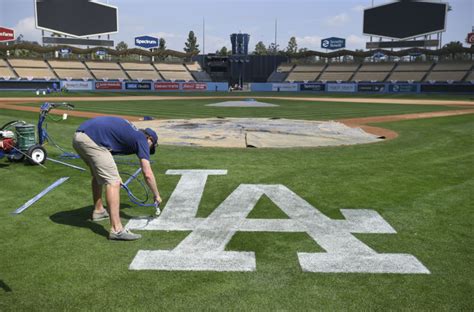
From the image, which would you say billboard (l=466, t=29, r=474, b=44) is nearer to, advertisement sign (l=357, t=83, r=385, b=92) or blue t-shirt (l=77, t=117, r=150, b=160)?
advertisement sign (l=357, t=83, r=385, b=92)

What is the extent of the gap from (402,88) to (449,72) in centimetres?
1121

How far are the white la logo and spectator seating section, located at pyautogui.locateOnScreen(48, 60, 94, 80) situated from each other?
69041mm

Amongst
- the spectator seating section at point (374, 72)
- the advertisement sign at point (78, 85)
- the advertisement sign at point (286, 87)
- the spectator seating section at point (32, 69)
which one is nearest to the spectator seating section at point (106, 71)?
the advertisement sign at point (78, 85)

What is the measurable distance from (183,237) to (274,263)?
61.3 inches

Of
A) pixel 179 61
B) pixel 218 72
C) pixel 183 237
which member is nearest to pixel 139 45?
pixel 179 61

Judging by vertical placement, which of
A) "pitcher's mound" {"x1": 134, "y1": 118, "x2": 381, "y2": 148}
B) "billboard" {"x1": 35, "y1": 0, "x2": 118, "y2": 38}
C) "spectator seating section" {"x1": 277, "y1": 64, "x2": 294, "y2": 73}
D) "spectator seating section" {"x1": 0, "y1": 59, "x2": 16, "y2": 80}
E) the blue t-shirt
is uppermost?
"billboard" {"x1": 35, "y1": 0, "x2": 118, "y2": 38}

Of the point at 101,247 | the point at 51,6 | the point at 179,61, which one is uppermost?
the point at 51,6

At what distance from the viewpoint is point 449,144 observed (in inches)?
588

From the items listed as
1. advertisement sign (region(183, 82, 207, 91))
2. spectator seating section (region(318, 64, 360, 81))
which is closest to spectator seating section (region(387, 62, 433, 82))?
spectator seating section (region(318, 64, 360, 81))

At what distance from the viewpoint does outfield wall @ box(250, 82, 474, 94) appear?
6265 cm

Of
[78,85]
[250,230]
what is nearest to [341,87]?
[78,85]

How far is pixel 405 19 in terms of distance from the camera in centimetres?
7556

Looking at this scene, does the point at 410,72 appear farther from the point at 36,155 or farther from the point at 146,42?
the point at 36,155

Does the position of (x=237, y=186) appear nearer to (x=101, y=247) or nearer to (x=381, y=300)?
(x=101, y=247)
